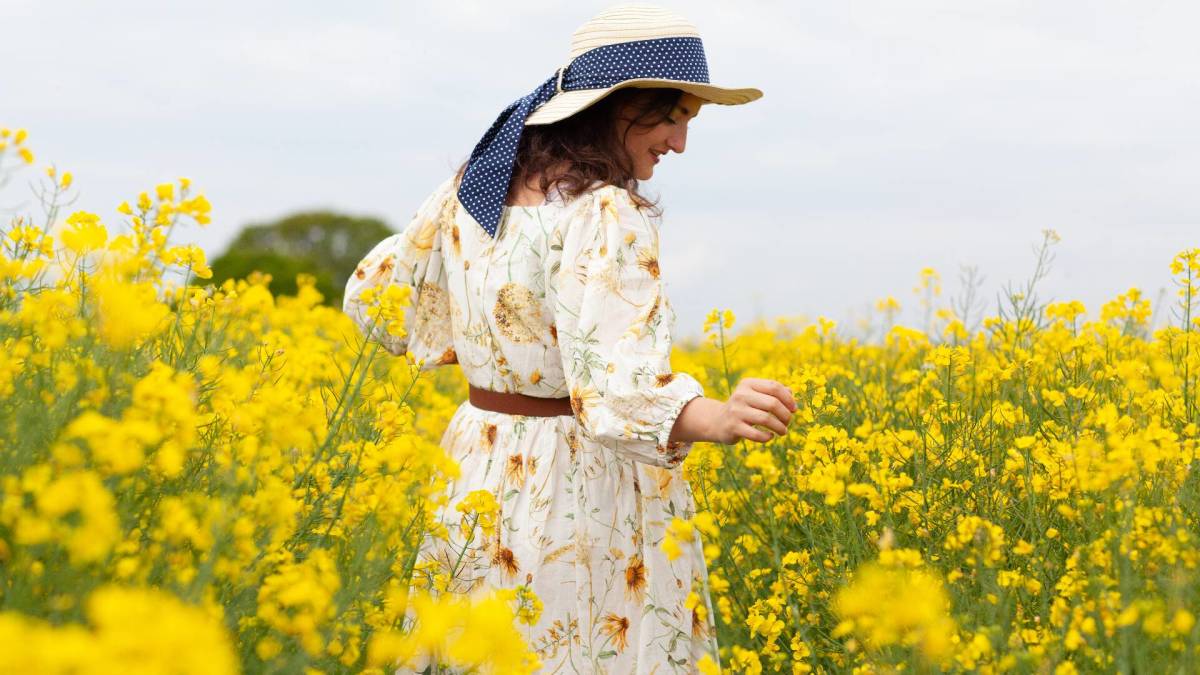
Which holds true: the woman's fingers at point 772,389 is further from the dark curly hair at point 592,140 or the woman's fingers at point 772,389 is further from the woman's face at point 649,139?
the woman's face at point 649,139

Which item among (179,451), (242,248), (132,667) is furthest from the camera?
(242,248)

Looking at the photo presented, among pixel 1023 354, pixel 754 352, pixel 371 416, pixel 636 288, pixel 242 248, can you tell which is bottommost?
pixel 242 248

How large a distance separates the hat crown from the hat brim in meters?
0.11

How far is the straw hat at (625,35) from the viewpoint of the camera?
8.14 ft

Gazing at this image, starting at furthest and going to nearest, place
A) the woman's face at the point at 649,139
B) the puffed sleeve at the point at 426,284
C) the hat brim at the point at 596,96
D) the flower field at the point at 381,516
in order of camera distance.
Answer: the puffed sleeve at the point at 426,284 → the woman's face at the point at 649,139 → the hat brim at the point at 596,96 → the flower field at the point at 381,516

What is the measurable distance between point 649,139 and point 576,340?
537mm

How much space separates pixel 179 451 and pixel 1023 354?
234 cm

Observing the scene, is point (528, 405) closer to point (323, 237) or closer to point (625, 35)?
point (625, 35)

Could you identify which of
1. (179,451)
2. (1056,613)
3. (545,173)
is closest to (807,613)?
(1056,613)

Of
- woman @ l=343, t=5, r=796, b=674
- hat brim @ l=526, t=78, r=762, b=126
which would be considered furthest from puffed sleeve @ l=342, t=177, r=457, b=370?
hat brim @ l=526, t=78, r=762, b=126

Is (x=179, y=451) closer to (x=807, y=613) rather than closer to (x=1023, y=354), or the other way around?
(x=807, y=613)

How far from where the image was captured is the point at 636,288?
2240 mm

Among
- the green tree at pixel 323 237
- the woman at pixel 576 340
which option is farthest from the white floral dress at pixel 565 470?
the green tree at pixel 323 237

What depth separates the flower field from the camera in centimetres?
160
